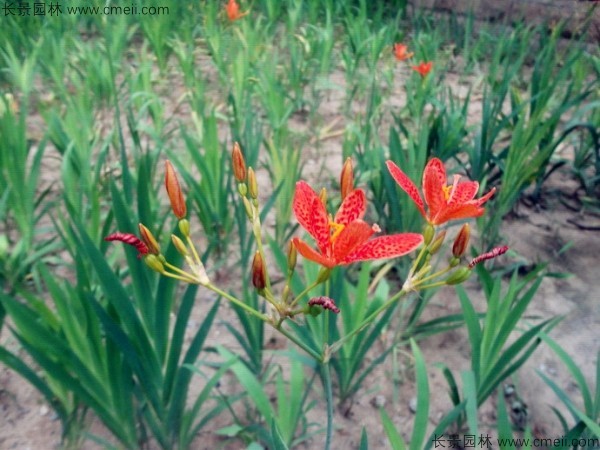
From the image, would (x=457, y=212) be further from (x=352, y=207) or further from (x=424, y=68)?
(x=424, y=68)

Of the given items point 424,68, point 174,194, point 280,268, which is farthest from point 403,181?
point 424,68

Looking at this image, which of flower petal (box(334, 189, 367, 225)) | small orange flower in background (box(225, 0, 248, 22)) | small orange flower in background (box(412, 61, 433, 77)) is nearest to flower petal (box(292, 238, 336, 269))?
Result: flower petal (box(334, 189, 367, 225))

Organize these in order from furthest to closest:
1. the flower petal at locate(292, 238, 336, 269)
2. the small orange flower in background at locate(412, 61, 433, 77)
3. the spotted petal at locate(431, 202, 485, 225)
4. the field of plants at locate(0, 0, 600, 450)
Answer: the small orange flower in background at locate(412, 61, 433, 77)
the field of plants at locate(0, 0, 600, 450)
the spotted petal at locate(431, 202, 485, 225)
the flower petal at locate(292, 238, 336, 269)

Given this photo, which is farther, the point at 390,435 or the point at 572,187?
the point at 572,187

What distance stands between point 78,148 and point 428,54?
1.56 meters

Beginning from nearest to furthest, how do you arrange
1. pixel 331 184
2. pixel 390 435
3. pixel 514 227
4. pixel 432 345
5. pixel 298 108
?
→ pixel 390 435, pixel 432 345, pixel 514 227, pixel 331 184, pixel 298 108

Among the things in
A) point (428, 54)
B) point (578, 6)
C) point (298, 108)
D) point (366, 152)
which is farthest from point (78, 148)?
point (578, 6)

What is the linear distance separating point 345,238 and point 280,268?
2.26 ft

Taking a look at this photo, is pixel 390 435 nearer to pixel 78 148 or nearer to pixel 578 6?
pixel 78 148

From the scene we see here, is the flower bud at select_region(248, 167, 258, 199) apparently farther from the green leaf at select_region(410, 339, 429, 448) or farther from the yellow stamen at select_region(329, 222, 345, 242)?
the green leaf at select_region(410, 339, 429, 448)

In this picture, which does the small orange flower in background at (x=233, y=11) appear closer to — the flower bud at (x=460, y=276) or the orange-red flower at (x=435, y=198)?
the orange-red flower at (x=435, y=198)

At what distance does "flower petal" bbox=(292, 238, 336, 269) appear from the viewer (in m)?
0.47

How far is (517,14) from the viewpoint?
10.2ft

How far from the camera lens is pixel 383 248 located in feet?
1.76
